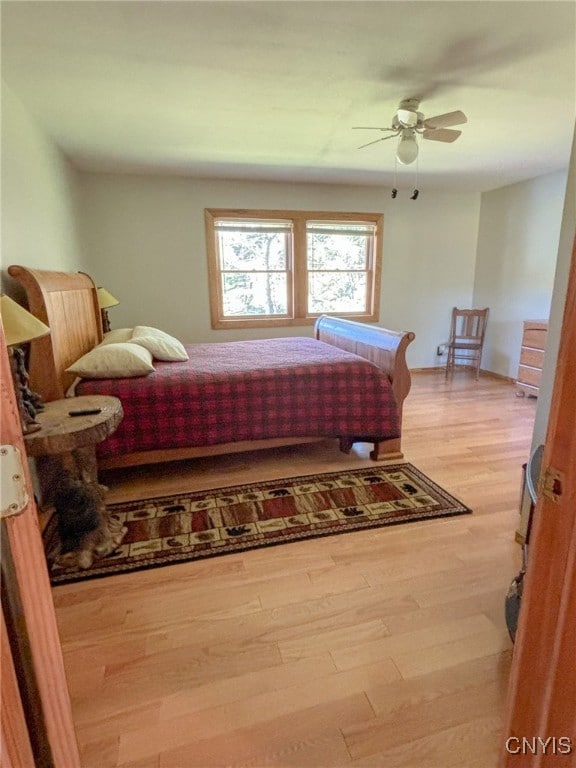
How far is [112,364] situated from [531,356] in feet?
13.5

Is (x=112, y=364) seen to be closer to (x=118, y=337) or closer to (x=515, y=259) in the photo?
(x=118, y=337)

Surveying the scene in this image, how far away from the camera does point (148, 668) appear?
4.44ft

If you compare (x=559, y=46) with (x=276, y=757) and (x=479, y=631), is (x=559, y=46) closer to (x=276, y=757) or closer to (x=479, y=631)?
(x=479, y=631)

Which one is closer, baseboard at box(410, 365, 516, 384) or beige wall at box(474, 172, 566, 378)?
beige wall at box(474, 172, 566, 378)

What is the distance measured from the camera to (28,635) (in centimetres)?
58

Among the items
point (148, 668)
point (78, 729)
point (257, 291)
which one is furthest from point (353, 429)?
point (257, 291)

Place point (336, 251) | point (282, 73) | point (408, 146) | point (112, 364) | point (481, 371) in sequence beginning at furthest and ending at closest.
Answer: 1. point (481, 371)
2. point (336, 251)
3. point (408, 146)
4. point (112, 364)
5. point (282, 73)

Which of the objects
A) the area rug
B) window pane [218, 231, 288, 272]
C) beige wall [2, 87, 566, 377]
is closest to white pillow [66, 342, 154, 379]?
the area rug

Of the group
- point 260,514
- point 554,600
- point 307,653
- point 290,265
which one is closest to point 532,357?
point 290,265

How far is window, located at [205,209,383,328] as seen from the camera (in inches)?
189

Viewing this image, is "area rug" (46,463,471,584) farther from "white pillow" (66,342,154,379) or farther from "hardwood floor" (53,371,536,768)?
"white pillow" (66,342,154,379)

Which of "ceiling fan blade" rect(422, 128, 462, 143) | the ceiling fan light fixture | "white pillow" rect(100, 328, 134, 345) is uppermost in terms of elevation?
"ceiling fan blade" rect(422, 128, 462, 143)

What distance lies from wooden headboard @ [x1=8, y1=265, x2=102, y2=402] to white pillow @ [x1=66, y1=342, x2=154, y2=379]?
118 mm

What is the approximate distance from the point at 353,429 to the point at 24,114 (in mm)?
2973
